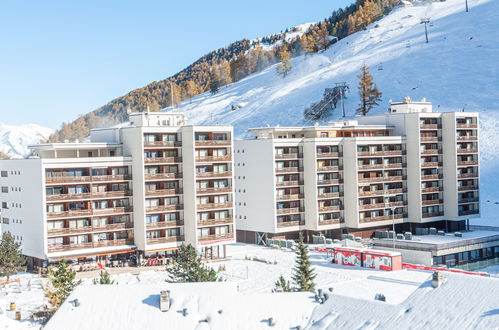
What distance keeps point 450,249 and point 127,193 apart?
38.2 m

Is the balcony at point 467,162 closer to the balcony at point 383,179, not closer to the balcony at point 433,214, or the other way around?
the balcony at point 433,214

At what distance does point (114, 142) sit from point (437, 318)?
5467cm

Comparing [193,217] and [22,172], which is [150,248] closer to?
[193,217]

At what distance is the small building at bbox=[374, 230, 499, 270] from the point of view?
7962 cm

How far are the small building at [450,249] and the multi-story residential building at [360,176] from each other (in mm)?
5915

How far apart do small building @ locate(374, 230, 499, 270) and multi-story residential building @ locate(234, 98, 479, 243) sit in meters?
5.92

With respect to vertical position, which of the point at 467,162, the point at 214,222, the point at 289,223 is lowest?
the point at 289,223

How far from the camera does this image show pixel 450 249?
81125 mm

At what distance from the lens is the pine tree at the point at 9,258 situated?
69062mm

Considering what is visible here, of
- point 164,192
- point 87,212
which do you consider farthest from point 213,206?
point 87,212

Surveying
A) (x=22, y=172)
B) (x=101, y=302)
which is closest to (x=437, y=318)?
(x=101, y=302)

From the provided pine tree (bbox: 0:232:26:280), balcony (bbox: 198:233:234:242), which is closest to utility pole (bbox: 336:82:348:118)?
balcony (bbox: 198:233:234:242)

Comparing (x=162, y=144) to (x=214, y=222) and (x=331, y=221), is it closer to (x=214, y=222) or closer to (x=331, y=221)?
(x=214, y=222)

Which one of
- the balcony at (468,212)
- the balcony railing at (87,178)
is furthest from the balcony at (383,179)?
the balcony railing at (87,178)
